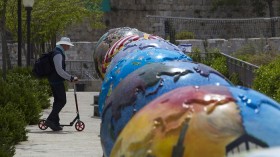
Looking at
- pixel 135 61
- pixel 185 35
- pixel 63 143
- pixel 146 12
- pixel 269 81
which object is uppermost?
pixel 135 61

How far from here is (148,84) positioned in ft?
14.5

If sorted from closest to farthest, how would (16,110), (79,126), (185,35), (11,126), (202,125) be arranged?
(202,125)
(11,126)
(16,110)
(79,126)
(185,35)

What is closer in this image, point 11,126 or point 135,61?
point 135,61

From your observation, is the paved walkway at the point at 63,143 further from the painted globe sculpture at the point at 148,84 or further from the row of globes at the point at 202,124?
the row of globes at the point at 202,124

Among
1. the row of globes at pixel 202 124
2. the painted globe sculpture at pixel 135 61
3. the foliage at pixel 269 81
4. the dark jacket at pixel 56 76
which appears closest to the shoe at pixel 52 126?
the dark jacket at pixel 56 76

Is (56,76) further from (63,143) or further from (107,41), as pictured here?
(107,41)

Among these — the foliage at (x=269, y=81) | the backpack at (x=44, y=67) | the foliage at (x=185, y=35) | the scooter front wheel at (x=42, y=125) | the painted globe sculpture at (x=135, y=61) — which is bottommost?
the foliage at (x=185, y=35)

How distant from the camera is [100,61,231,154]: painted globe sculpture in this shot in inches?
174

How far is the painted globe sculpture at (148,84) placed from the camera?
14.5ft

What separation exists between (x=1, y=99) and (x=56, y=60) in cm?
100

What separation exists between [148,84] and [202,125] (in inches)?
46.1

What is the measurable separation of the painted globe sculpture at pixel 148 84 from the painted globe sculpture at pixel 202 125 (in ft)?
2.86

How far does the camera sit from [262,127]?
3.31 metres

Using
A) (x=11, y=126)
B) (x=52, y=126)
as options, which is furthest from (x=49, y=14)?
(x=11, y=126)
